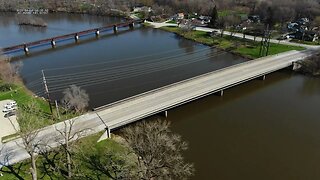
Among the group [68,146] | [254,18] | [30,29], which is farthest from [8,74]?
[254,18]

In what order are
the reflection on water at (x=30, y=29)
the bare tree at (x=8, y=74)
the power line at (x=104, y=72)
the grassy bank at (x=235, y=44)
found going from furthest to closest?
1. the reflection on water at (x=30, y=29)
2. the grassy bank at (x=235, y=44)
3. the power line at (x=104, y=72)
4. the bare tree at (x=8, y=74)

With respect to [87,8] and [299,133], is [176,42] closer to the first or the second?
[299,133]

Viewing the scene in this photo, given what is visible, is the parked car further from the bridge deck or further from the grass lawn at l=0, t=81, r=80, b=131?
the bridge deck

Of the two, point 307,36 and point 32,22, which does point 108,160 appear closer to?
point 307,36

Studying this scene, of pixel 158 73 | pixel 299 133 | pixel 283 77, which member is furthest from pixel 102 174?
pixel 283 77

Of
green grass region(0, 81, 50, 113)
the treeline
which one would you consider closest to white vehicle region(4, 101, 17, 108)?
green grass region(0, 81, 50, 113)

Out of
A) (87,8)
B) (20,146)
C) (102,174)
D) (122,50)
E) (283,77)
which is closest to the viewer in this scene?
(102,174)

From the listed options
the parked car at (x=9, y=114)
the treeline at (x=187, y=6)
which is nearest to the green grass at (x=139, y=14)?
the treeline at (x=187, y=6)

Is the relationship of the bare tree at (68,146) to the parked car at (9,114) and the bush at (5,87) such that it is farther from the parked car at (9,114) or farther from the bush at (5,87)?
the bush at (5,87)
